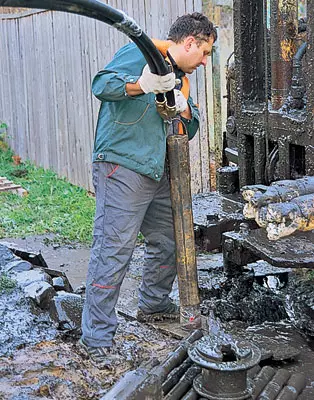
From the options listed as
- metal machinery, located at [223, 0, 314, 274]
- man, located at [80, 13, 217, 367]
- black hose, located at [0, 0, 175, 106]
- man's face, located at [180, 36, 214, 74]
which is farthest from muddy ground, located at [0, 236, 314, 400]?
man's face, located at [180, 36, 214, 74]

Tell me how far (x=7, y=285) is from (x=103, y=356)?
133 cm

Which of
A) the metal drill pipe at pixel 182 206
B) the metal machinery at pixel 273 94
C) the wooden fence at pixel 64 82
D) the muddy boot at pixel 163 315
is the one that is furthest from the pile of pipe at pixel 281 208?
the wooden fence at pixel 64 82

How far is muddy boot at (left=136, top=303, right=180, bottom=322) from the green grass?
9.86 feet

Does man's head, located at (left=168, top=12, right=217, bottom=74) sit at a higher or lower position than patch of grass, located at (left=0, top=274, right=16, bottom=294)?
higher

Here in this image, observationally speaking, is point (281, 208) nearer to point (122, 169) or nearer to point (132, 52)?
point (122, 169)

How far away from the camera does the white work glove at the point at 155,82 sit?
3.63m

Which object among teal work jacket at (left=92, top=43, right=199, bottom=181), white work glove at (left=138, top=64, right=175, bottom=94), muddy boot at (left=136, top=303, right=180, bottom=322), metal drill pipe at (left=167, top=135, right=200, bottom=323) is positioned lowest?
muddy boot at (left=136, top=303, right=180, bottom=322)

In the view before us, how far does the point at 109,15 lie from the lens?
9.93ft

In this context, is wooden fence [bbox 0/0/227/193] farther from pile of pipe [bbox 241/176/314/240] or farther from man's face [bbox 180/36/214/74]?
pile of pipe [bbox 241/176/314/240]

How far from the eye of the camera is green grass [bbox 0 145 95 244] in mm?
8023

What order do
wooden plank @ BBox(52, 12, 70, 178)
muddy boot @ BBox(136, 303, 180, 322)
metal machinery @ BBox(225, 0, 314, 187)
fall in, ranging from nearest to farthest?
metal machinery @ BBox(225, 0, 314, 187) → muddy boot @ BBox(136, 303, 180, 322) → wooden plank @ BBox(52, 12, 70, 178)

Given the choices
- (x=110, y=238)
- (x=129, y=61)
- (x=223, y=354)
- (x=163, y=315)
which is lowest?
(x=163, y=315)

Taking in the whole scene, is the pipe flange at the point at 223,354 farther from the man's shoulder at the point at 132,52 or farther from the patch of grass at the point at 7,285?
the patch of grass at the point at 7,285

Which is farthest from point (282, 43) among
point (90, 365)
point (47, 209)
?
point (47, 209)
